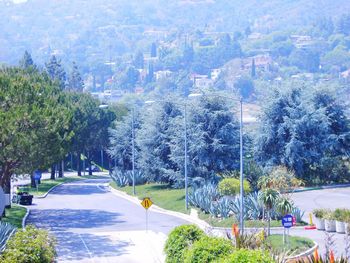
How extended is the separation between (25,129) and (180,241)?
20.0m

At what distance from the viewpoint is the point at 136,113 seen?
245 feet

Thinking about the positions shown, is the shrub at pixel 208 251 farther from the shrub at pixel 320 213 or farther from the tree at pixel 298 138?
the tree at pixel 298 138

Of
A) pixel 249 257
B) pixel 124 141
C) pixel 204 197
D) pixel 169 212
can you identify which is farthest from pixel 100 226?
pixel 124 141

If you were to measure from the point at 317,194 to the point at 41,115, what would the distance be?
65.2 feet

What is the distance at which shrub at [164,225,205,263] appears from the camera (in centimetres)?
2261

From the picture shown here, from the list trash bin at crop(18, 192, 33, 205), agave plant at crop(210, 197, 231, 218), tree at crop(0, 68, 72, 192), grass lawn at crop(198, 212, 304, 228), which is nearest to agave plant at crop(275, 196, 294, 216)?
grass lawn at crop(198, 212, 304, 228)

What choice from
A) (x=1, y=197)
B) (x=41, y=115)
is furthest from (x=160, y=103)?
(x=1, y=197)

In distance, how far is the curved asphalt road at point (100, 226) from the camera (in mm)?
31219

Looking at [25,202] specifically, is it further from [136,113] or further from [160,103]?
[136,113]

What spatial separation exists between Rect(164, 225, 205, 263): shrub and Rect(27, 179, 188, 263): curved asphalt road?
18.5ft

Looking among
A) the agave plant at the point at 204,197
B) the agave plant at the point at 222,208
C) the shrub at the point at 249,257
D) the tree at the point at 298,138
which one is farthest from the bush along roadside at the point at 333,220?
the tree at the point at 298,138

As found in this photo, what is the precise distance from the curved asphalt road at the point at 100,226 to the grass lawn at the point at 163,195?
50.8 inches

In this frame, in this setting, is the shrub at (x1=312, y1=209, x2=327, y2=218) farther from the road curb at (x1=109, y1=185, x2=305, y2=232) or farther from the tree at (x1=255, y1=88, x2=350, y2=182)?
the tree at (x1=255, y1=88, x2=350, y2=182)

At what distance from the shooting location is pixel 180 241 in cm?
2281
